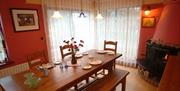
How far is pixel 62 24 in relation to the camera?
11.6 ft

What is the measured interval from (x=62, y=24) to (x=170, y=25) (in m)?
2.81

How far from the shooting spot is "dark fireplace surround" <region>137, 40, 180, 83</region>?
2.73m

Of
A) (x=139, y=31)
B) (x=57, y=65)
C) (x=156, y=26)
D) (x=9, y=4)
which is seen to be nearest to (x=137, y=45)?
(x=139, y=31)

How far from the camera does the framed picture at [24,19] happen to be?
8.59ft

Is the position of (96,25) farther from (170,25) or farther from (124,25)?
(170,25)

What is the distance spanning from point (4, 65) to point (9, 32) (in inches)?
28.1

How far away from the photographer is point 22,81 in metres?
1.64

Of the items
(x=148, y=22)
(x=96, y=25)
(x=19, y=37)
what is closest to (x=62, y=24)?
(x=19, y=37)

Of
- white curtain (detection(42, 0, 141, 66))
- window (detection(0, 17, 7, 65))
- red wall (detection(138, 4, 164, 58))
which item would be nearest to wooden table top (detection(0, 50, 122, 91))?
window (detection(0, 17, 7, 65))

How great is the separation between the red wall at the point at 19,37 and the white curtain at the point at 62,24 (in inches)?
7.9

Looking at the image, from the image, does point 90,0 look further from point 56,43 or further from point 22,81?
point 22,81

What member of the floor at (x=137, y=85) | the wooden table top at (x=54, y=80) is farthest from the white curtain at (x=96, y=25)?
the wooden table top at (x=54, y=80)

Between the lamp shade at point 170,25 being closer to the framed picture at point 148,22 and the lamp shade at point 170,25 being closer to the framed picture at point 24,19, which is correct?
the framed picture at point 148,22

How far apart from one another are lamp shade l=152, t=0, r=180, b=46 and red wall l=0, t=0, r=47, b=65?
9.97 feet
